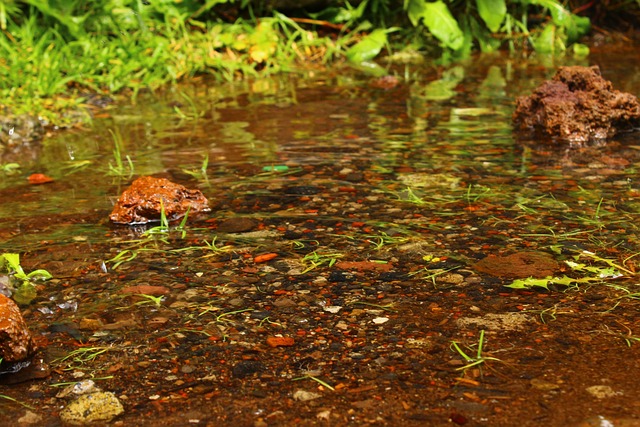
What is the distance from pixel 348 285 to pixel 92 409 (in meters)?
0.94

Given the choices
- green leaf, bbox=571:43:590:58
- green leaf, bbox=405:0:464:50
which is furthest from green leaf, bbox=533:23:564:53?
green leaf, bbox=405:0:464:50

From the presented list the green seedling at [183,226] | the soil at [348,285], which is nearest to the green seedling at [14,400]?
the soil at [348,285]

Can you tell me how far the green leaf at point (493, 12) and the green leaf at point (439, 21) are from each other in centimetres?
28

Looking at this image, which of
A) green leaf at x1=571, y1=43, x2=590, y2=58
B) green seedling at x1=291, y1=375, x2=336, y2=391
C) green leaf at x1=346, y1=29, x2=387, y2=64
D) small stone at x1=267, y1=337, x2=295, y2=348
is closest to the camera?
green seedling at x1=291, y1=375, x2=336, y2=391

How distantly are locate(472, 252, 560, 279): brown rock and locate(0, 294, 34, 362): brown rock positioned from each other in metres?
1.41

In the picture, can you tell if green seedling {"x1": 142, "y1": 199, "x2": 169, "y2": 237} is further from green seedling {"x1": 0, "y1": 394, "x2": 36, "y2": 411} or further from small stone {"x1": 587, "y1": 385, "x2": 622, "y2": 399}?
small stone {"x1": 587, "y1": 385, "x2": 622, "y2": 399}

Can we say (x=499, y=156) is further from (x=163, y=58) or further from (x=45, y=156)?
(x=163, y=58)

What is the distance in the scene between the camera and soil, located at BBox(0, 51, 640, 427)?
2.04 metres

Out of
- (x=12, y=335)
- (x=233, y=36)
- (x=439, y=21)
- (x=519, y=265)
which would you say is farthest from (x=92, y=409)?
(x=439, y=21)

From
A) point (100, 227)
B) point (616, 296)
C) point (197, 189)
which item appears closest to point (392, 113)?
point (197, 189)

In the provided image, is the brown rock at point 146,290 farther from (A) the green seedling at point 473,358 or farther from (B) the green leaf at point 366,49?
(B) the green leaf at point 366,49

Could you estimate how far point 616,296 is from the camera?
8.27 feet

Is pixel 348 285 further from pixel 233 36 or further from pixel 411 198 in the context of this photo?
pixel 233 36

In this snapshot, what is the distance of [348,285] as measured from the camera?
105 inches
